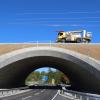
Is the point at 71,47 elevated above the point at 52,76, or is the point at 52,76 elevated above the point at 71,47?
the point at 52,76

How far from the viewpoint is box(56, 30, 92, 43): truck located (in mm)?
42503

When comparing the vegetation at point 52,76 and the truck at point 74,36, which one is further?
the vegetation at point 52,76

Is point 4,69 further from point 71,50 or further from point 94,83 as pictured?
point 94,83

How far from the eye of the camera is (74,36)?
4344 cm

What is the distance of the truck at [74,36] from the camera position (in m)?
42.5

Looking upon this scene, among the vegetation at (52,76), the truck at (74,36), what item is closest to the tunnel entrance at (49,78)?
the vegetation at (52,76)

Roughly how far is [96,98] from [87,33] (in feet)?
73.0

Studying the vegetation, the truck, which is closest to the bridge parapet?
the truck

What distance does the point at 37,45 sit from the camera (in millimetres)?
40406

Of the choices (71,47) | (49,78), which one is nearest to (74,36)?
(71,47)

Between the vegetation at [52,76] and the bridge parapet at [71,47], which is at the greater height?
the vegetation at [52,76]

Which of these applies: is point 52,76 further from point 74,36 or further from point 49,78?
point 74,36

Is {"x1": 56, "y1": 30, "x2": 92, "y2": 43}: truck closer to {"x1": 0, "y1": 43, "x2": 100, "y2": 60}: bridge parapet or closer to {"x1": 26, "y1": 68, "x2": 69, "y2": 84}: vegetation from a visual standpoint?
{"x1": 0, "y1": 43, "x2": 100, "y2": 60}: bridge parapet

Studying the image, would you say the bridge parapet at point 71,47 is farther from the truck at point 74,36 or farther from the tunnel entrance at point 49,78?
the tunnel entrance at point 49,78
